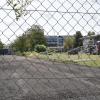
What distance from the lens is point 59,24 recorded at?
10.7 feet

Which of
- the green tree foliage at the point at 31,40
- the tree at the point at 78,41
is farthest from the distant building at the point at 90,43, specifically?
the green tree foliage at the point at 31,40

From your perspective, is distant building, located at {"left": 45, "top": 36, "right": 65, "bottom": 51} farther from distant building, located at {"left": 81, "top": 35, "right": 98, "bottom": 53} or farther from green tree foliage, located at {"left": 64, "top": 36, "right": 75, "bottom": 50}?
distant building, located at {"left": 81, "top": 35, "right": 98, "bottom": 53}

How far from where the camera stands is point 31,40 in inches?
126

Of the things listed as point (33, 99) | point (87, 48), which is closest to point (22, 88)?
point (33, 99)

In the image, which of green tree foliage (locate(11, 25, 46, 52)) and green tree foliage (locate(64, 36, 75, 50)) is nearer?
green tree foliage (locate(11, 25, 46, 52))

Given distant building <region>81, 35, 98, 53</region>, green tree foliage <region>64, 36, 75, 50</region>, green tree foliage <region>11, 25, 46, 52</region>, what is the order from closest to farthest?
green tree foliage <region>11, 25, 46, 52</region>
green tree foliage <region>64, 36, 75, 50</region>
distant building <region>81, 35, 98, 53</region>

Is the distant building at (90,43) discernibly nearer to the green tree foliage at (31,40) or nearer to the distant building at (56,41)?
the distant building at (56,41)

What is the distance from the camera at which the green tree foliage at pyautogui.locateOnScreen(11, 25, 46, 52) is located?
10.6 ft

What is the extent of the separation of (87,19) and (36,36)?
52 cm

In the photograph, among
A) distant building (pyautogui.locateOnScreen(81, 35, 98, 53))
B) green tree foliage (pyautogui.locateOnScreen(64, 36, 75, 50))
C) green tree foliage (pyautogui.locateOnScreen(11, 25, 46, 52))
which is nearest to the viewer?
green tree foliage (pyautogui.locateOnScreen(11, 25, 46, 52))

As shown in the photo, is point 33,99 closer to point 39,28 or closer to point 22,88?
point 22,88

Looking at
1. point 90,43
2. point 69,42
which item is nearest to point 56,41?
point 69,42

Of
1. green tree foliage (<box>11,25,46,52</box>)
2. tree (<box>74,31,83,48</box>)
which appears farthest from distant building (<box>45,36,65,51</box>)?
tree (<box>74,31,83,48</box>)

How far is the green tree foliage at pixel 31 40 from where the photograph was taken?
3229 millimetres
